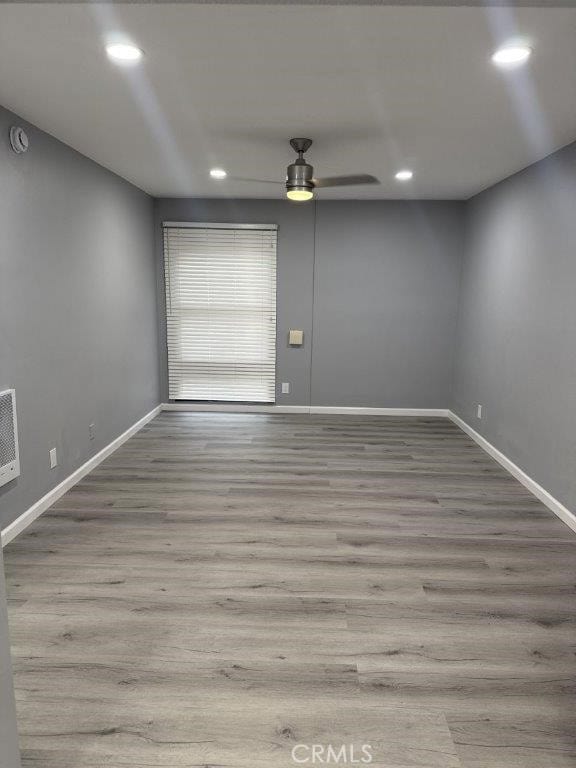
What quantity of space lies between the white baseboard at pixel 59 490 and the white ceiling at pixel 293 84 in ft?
7.74

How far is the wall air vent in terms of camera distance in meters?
2.89

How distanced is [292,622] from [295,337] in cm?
389

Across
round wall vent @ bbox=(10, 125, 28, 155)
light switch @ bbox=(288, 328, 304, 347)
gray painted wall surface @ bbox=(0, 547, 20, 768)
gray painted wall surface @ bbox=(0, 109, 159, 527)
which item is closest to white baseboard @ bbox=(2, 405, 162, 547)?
gray painted wall surface @ bbox=(0, 109, 159, 527)

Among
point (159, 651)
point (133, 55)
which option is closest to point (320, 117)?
point (133, 55)

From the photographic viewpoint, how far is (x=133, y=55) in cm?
216

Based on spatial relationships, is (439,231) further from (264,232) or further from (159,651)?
(159,651)

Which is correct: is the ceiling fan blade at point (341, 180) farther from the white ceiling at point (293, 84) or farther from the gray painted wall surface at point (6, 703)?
the gray painted wall surface at point (6, 703)

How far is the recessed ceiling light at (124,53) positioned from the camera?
6.84 ft

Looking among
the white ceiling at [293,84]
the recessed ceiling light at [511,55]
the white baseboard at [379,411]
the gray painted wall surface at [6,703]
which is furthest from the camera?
the white baseboard at [379,411]

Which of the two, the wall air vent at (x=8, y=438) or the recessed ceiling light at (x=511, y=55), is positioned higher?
the recessed ceiling light at (x=511, y=55)

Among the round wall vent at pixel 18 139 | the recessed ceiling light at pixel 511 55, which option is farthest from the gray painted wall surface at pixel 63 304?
the recessed ceiling light at pixel 511 55

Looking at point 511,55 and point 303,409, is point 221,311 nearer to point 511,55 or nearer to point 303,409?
point 303,409

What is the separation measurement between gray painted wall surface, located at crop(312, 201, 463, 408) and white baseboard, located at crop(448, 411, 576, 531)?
35.6 inches

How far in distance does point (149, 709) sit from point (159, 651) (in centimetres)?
29
